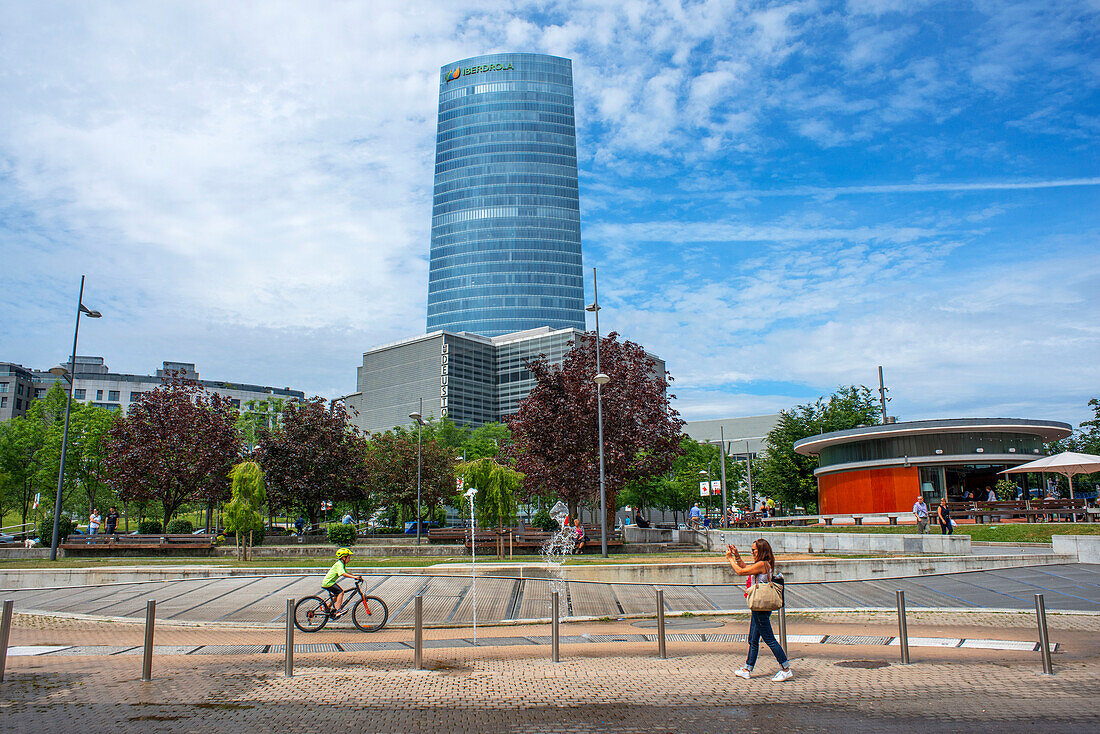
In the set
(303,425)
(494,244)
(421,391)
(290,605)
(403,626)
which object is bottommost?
(403,626)

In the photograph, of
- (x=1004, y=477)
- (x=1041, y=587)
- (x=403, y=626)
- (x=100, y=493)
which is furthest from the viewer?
(x=100, y=493)

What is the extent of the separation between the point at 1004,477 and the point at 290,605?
113ft

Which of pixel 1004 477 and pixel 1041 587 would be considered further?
pixel 1004 477

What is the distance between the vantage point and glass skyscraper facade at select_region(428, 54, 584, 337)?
566 ft

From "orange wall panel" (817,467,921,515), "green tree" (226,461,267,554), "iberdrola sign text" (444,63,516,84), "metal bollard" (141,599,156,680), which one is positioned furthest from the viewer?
"iberdrola sign text" (444,63,516,84)

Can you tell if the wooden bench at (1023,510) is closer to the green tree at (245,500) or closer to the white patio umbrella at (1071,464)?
the white patio umbrella at (1071,464)

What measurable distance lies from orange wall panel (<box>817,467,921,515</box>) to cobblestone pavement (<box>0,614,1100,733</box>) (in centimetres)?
2486

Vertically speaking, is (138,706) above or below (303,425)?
below

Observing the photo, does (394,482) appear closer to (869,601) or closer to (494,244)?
(869,601)

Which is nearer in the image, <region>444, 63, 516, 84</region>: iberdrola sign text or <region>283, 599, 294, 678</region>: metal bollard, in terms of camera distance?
<region>283, 599, 294, 678</region>: metal bollard

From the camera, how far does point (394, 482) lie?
47188mm

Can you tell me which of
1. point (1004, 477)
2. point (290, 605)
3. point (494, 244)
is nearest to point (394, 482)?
point (1004, 477)

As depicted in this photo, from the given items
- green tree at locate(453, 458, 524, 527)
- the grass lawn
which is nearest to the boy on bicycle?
green tree at locate(453, 458, 524, 527)

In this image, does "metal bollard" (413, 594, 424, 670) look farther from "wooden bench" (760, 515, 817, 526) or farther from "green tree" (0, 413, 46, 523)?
"green tree" (0, 413, 46, 523)
